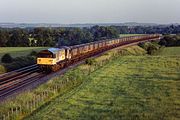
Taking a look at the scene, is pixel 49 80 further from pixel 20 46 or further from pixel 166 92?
pixel 20 46

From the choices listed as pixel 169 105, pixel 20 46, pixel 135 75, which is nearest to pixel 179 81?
pixel 135 75

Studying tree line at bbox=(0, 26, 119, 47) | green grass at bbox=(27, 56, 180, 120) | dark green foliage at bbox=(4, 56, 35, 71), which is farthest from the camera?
tree line at bbox=(0, 26, 119, 47)

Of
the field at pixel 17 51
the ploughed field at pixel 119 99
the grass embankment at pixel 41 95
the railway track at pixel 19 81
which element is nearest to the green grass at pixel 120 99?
the ploughed field at pixel 119 99

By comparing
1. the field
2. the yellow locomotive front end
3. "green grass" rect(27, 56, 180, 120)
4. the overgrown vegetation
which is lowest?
the field

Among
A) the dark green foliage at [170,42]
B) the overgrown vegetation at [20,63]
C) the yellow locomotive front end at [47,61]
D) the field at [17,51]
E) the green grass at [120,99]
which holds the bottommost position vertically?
the field at [17,51]

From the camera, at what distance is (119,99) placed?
2897cm

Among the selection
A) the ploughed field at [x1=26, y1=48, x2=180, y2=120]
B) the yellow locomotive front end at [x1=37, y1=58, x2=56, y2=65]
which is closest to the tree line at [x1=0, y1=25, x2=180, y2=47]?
the yellow locomotive front end at [x1=37, y1=58, x2=56, y2=65]

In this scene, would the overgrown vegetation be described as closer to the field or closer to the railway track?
the railway track

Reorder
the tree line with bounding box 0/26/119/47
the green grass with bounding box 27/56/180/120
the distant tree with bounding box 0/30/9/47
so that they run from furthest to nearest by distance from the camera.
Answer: the tree line with bounding box 0/26/119/47 < the distant tree with bounding box 0/30/9/47 < the green grass with bounding box 27/56/180/120

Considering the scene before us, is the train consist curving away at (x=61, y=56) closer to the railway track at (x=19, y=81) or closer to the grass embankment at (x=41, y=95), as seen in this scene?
the railway track at (x=19, y=81)

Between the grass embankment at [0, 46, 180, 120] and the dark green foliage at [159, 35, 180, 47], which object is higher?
the grass embankment at [0, 46, 180, 120]

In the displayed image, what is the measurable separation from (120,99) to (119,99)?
3.4 inches

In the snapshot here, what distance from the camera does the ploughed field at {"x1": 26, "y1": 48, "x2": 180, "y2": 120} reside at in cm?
2378

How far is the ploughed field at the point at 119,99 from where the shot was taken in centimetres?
2378
